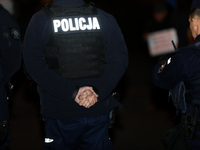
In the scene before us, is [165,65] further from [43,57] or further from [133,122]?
[133,122]

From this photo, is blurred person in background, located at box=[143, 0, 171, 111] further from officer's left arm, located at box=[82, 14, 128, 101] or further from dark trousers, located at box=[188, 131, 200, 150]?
dark trousers, located at box=[188, 131, 200, 150]

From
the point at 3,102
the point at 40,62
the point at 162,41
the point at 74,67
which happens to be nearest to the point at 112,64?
the point at 74,67

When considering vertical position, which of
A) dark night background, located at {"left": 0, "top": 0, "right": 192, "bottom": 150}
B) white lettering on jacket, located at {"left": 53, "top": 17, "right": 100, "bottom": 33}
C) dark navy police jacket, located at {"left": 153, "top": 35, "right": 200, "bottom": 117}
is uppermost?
white lettering on jacket, located at {"left": 53, "top": 17, "right": 100, "bottom": 33}

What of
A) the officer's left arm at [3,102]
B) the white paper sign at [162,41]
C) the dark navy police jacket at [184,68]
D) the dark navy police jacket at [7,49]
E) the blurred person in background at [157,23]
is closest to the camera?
the dark navy police jacket at [184,68]

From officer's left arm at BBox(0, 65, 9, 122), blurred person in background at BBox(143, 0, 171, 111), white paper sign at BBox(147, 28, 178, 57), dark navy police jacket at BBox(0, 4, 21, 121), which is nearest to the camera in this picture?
officer's left arm at BBox(0, 65, 9, 122)

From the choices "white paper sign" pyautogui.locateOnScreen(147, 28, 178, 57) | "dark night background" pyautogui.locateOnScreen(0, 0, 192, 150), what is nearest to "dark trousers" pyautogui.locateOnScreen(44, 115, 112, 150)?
"dark night background" pyautogui.locateOnScreen(0, 0, 192, 150)

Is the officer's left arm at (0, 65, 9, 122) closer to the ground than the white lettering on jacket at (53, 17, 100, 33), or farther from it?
closer to the ground

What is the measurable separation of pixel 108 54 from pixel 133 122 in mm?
3073

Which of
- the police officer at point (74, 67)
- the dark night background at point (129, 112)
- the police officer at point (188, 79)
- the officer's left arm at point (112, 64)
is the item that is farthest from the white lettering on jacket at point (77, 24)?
the dark night background at point (129, 112)

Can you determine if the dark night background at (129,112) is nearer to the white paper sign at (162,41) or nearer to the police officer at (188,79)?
the white paper sign at (162,41)

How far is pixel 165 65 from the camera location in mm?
3188

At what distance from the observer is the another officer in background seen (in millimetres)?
3488

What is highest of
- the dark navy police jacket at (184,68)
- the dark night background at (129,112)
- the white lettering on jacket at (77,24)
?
the white lettering on jacket at (77,24)

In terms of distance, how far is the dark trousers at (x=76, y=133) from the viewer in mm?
3248
